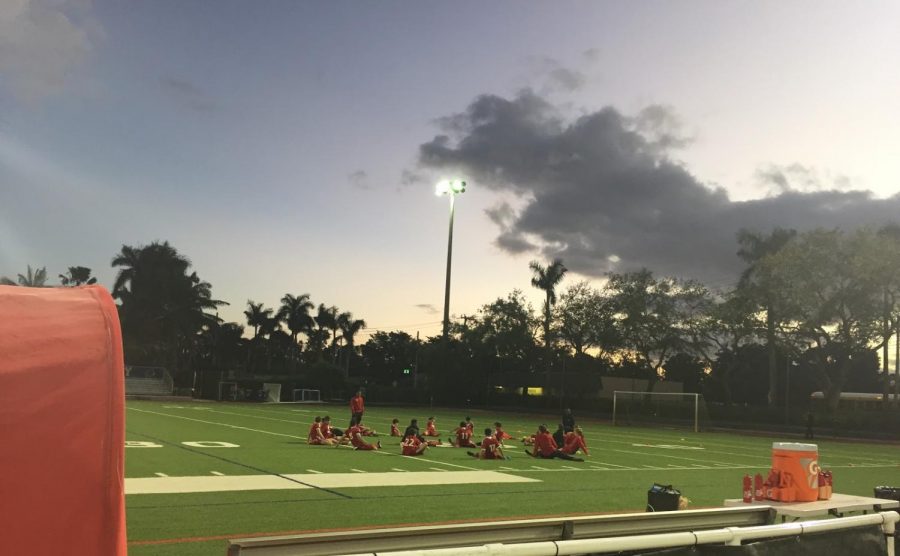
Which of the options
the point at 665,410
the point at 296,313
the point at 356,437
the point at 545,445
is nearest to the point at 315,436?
the point at 356,437

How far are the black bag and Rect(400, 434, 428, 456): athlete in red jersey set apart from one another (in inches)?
527

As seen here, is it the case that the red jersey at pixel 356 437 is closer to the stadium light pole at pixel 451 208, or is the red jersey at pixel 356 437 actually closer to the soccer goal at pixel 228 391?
the stadium light pole at pixel 451 208

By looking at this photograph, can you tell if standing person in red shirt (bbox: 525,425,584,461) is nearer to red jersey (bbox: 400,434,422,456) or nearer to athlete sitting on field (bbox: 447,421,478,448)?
athlete sitting on field (bbox: 447,421,478,448)

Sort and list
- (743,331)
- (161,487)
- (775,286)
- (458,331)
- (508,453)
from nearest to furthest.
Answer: (161,487)
(508,453)
(775,286)
(743,331)
(458,331)

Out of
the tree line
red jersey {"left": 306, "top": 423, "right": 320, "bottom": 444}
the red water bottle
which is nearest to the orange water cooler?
the red water bottle

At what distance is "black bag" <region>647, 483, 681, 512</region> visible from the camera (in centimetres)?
761

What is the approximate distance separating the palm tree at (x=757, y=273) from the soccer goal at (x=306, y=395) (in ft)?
130

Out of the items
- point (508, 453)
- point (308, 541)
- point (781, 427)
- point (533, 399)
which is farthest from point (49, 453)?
point (533, 399)

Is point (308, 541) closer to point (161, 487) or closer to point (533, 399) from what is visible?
point (161, 487)

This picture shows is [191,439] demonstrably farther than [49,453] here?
Yes

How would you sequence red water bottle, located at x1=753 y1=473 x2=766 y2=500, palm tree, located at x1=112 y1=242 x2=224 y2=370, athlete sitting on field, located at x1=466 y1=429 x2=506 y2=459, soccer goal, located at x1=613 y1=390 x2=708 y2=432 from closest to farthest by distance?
1. red water bottle, located at x1=753 y1=473 x2=766 y2=500
2. athlete sitting on field, located at x1=466 y1=429 x2=506 y2=459
3. soccer goal, located at x1=613 y1=390 x2=708 y2=432
4. palm tree, located at x1=112 y1=242 x2=224 y2=370

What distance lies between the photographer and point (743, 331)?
179 ft

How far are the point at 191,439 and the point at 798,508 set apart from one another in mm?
20392

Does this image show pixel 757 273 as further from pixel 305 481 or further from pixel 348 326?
pixel 348 326
